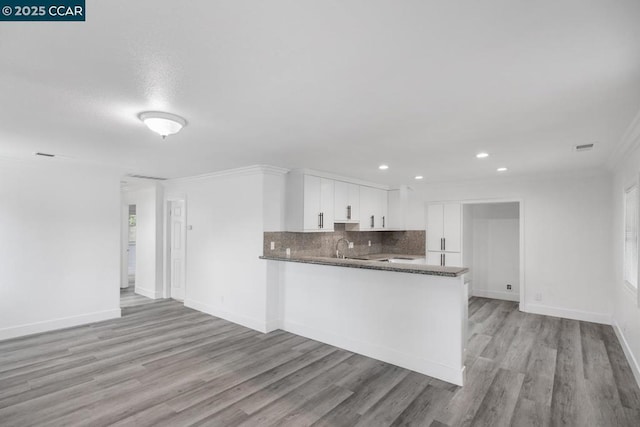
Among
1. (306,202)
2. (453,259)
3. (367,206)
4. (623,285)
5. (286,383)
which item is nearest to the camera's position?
(286,383)

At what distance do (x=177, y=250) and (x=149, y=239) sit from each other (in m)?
0.68

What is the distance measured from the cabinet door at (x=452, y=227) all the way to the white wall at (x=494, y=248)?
24 cm

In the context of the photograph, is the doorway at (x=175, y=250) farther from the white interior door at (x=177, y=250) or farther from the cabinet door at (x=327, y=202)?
the cabinet door at (x=327, y=202)

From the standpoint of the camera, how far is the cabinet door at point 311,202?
16.7 ft

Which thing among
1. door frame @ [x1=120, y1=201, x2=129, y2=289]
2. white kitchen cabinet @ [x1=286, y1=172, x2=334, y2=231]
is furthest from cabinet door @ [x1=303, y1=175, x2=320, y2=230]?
door frame @ [x1=120, y1=201, x2=129, y2=289]

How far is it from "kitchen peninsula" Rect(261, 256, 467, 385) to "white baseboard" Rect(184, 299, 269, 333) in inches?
11.7

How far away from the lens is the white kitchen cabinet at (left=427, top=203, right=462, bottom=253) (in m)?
6.74

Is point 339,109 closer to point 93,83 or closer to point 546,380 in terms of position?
point 93,83

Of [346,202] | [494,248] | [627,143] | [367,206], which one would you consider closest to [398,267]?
[346,202]

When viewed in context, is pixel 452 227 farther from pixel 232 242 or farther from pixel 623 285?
pixel 232 242

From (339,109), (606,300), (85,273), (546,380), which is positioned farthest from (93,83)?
(606,300)

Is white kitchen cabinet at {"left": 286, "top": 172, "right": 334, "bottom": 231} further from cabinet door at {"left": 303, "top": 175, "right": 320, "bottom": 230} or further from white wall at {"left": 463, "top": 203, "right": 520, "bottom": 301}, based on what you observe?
white wall at {"left": 463, "top": 203, "right": 520, "bottom": 301}

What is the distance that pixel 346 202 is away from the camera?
19.8 ft

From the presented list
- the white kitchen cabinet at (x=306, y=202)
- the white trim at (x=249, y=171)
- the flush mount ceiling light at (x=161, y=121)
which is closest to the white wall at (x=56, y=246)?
the white trim at (x=249, y=171)
